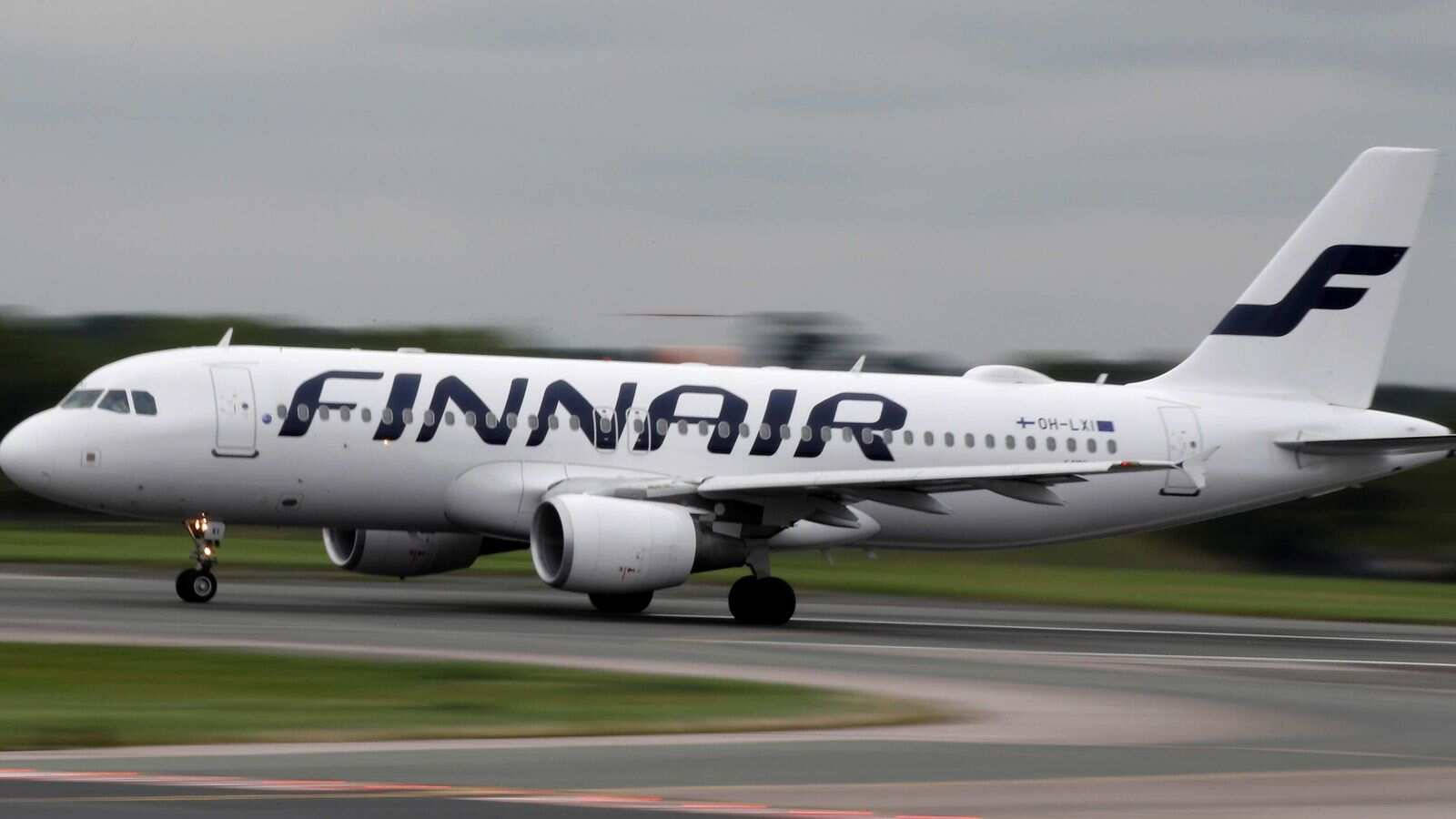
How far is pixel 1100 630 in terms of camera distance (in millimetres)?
33594

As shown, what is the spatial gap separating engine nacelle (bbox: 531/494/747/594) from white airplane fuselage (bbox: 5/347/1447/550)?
1.46 metres

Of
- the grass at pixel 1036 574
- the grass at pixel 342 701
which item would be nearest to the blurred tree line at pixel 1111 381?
the grass at pixel 1036 574

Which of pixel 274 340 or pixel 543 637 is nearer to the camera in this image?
pixel 543 637

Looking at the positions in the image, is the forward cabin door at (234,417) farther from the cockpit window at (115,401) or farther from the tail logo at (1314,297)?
the tail logo at (1314,297)

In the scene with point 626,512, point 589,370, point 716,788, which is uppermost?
point 589,370

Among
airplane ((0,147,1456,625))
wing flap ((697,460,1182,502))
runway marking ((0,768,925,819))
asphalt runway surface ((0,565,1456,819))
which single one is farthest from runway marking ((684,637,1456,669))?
runway marking ((0,768,925,819))

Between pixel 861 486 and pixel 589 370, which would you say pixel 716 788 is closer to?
pixel 861 486

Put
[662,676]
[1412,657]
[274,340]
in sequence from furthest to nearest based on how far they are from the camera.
Result: [274,340], [1412,657], [662,676]

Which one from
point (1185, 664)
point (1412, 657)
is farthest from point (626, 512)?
point (1412, 657)

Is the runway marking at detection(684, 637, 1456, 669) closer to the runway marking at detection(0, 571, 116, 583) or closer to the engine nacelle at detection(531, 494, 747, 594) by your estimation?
the engine nacelle at detection(531, 494, 747, 594)

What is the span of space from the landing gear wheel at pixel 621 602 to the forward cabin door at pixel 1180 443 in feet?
31.1

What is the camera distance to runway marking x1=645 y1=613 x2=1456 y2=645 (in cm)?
3284

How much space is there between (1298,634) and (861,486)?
26.1 ft

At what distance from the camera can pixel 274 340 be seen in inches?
3103
